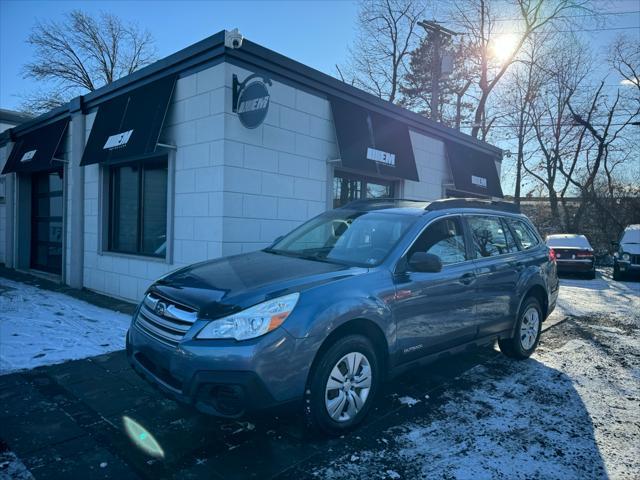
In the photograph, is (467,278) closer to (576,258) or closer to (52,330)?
(52,330)

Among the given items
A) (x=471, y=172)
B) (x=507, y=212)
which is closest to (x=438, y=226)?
(x=507, y=212)

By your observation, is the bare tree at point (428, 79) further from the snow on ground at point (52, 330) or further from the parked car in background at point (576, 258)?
the snow on ground at point (52, 330)

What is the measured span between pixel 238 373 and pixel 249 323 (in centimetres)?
31

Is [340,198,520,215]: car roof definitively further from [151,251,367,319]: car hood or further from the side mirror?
[151,251,367,319]: car hood

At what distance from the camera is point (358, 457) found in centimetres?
290

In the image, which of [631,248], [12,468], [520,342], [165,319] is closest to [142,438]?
[12,468]

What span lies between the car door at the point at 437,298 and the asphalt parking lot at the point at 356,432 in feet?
1.88

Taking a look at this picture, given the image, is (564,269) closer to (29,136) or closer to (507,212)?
(507,212)

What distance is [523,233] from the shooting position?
548 cm

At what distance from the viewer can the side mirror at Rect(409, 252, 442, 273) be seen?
348 cm

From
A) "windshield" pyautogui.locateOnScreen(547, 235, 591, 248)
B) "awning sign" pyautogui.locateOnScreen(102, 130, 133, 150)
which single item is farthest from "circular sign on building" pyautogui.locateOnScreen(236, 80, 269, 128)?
"windshield" pyautogui.locateOnScreen(547, 235, 591, 248)

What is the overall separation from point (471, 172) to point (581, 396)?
934 centimetres

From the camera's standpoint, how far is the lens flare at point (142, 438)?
9.57ft

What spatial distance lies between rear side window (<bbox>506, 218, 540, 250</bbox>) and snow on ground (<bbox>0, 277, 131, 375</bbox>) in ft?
16.4
